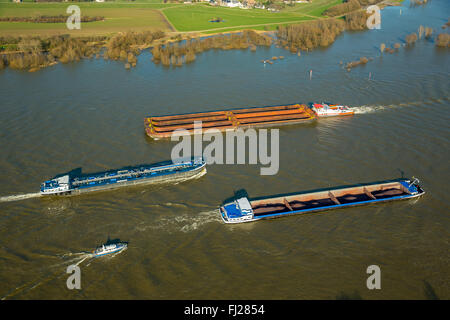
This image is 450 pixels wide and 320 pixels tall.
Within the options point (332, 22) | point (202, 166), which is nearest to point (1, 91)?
point (202, 166)

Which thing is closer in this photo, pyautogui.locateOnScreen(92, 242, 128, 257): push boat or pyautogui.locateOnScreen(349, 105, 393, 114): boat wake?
A: pyautogui.locateOnScreen(92, 242, 128, 257): push boat

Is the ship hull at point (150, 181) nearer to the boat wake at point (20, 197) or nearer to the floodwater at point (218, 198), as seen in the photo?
the floodwater at point (218, 198)

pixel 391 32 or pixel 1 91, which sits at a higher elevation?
pixel 391 32

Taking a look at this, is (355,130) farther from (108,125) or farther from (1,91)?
(1,91)

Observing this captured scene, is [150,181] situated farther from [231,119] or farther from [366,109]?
[366,109]

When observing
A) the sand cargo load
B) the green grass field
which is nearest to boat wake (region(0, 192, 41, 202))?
the sand cargo load

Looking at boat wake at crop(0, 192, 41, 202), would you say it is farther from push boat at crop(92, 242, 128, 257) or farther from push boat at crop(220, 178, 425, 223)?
push boat at crop(220, 178, 425, 223)

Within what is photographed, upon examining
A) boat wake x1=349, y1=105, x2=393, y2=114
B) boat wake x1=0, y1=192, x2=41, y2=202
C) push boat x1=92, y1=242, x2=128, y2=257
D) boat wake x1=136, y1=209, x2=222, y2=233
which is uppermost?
boat wake x1=349, y1=105, x2=393, y2=114
